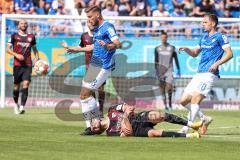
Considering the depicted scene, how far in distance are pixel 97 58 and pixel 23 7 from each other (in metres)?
14.3

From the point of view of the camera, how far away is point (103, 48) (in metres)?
16.8

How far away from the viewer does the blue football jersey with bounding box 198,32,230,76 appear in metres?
16.3

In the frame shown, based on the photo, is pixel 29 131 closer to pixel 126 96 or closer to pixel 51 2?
pixel 126 96

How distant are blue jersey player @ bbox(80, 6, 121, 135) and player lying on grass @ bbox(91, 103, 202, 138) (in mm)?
1045

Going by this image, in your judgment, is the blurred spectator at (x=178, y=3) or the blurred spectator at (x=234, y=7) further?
the blurred spectator at (x=178, y=3)

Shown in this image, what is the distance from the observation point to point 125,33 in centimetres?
2806

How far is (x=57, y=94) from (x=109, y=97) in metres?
1.77

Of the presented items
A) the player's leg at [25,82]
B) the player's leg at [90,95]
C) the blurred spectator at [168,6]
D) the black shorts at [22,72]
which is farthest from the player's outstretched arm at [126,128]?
the blurred spectator at [168,6]

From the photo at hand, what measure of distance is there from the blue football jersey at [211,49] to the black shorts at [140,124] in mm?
2024

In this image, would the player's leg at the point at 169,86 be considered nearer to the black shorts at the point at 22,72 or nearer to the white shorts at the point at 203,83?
the black shorts at the point at 22,72

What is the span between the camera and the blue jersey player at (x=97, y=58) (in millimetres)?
16219

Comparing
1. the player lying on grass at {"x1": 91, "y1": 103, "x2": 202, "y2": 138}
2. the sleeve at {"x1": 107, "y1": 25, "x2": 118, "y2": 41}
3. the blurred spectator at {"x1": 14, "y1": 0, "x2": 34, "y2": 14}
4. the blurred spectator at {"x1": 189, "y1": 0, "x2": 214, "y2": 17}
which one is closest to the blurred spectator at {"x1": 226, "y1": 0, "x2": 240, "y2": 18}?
the blurred spectator at {"x1": 189, "y1": 0, "x2": 214, "y2": 17}

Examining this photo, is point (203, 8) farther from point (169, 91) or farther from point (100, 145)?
point (100, 145)

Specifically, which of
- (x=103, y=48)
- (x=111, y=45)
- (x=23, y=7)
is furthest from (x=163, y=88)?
(x=111, y=45)
